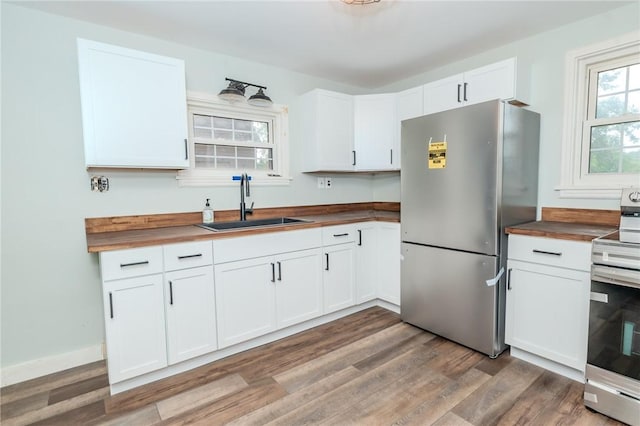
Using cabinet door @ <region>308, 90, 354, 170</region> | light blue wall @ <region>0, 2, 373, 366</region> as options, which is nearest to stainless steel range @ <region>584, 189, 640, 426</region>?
cabinet door @ <region>308, 90, 354, 170</region>

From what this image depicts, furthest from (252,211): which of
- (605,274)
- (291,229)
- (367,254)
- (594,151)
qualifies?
(594,151)

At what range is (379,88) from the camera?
3.84 meters

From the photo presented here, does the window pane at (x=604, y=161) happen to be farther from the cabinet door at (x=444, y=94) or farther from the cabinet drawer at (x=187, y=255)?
the cabinet drawer at (x=187, y=255)

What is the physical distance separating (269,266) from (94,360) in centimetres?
140

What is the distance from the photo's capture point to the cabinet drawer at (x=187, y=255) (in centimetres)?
201

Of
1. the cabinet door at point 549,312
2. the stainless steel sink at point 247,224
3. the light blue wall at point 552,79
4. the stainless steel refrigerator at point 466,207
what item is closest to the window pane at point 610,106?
the light blue wall at point 552,79

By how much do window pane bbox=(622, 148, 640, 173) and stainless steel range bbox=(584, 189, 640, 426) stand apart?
625 millimetres

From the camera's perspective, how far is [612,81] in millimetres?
2289

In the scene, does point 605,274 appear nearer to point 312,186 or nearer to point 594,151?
point 594,151

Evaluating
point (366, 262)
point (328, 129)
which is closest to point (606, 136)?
point (366, 262)

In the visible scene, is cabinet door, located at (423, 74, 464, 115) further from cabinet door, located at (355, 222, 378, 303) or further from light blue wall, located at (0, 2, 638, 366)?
cabinet door, located at (355, 222, 378, 303)

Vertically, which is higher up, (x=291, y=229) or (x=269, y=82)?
(x=269, y=82)

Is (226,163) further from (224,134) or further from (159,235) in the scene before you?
(159,235)

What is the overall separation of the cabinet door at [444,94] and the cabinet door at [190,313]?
2328 millimetres
